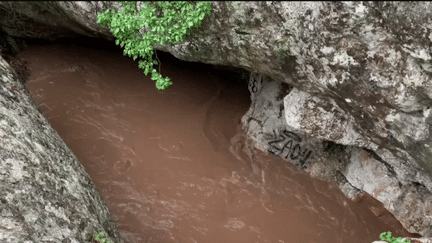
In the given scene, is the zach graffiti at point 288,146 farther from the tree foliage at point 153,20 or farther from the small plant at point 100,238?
the small plant at point 100,238

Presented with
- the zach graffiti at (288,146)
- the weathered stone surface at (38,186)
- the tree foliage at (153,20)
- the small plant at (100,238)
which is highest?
the tree foliage at (153,20)

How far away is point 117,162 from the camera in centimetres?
766

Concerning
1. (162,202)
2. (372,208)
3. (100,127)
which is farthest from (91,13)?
(372,208)

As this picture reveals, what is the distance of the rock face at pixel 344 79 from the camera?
177 inches

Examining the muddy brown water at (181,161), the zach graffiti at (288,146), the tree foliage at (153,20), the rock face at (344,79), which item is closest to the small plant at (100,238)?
the muddy brown water at (181,161)

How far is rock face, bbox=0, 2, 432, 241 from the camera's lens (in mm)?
4504

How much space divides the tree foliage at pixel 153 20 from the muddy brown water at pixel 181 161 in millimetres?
2755

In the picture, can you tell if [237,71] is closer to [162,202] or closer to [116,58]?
[116,58]

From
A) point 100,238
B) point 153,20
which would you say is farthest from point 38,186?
point 153,20

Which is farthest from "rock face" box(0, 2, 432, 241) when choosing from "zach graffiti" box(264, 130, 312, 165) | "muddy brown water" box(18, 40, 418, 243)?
"muddy brown water" box(18, 40, 418, 243)

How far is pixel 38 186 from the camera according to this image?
4875 mm

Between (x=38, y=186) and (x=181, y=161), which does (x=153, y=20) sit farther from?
(x=181, y=161)

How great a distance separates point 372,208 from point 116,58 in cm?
750

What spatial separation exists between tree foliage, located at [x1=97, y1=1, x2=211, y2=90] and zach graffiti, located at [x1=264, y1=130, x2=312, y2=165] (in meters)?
3.43
